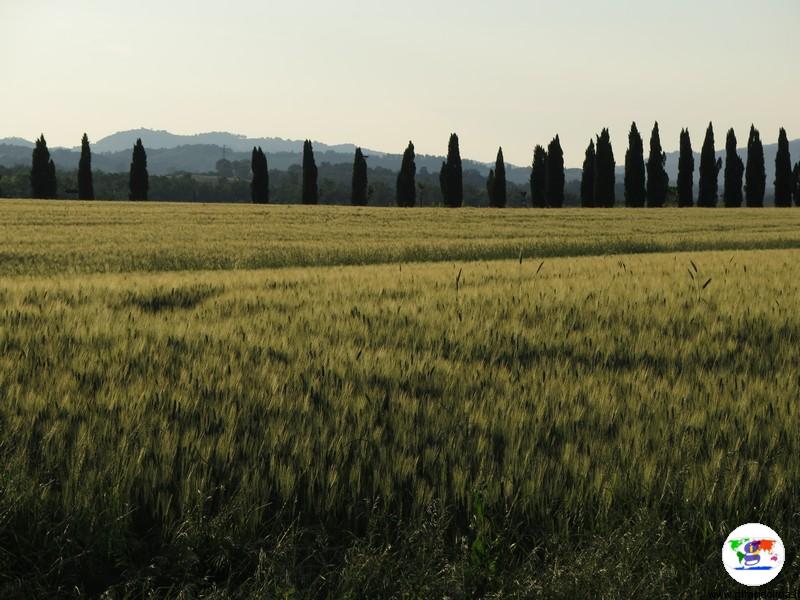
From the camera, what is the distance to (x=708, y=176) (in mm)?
79875

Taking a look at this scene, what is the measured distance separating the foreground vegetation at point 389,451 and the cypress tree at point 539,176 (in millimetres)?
71052

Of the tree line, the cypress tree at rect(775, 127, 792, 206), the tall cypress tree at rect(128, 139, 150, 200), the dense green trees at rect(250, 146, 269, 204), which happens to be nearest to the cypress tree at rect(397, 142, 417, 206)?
the tree line

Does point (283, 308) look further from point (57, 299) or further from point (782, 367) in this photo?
point (782, 367)

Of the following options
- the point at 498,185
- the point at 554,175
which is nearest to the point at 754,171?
the point at 554,175

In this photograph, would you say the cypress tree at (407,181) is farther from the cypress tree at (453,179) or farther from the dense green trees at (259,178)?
the dense green trees at (259,178)

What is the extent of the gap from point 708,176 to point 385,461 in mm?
84226

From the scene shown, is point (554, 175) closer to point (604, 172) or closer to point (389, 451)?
point (604, 172)

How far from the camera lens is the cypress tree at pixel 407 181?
76.6 m

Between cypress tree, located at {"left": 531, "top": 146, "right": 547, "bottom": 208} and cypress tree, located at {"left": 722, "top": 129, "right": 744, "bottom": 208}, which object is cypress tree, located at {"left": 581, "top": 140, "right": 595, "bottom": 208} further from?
cypress tree, located at {"left": 722, "top": 129, "right": 744, "bottom": 208}

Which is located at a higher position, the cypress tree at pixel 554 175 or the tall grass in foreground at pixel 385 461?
the cypress tree at pixel 554 175

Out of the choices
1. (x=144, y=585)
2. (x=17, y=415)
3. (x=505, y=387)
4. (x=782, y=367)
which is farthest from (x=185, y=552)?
(x=782, y=367)

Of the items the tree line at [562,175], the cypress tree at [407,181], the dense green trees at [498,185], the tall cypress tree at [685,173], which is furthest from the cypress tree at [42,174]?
the tall cypress tree at [685,173]

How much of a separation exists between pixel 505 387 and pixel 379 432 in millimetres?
1253

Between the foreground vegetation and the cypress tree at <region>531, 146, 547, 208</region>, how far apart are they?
7105 cm
